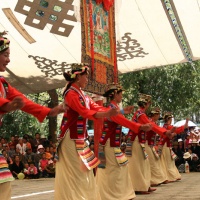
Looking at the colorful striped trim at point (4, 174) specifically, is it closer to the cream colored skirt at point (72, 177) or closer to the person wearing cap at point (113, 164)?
the cream colored skirt at point (72, 177)

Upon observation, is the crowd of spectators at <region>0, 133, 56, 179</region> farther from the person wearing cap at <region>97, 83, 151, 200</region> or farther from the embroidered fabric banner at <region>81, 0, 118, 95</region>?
the person wearing cap at <region>97, 83, 151, 200</region>

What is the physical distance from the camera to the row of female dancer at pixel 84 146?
396cm

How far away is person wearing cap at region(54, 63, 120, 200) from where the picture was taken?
5.18 meters

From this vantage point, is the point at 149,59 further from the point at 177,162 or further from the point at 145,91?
the point at 145,91

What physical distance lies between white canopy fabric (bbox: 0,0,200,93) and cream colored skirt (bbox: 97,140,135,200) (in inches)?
148

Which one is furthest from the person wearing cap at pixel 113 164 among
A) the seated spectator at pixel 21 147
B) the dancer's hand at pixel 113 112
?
the seated spectator at pixel 21 147

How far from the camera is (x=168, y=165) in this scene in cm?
1102

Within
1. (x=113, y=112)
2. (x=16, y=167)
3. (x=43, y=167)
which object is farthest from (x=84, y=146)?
(x=43, y=167)

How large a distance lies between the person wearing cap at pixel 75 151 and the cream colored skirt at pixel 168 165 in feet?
18.4

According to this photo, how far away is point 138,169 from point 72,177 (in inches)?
126

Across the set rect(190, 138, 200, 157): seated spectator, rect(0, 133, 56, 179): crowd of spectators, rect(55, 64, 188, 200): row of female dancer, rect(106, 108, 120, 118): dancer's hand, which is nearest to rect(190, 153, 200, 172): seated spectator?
rect(190, 138, 200, 157): seated spectator

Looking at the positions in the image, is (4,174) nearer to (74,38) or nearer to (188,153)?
(74,38)

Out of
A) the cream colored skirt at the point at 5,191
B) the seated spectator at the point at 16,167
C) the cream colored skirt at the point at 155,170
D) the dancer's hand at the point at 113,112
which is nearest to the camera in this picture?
the cream colored skirt at the point at 5,191

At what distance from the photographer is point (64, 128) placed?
534 cm
